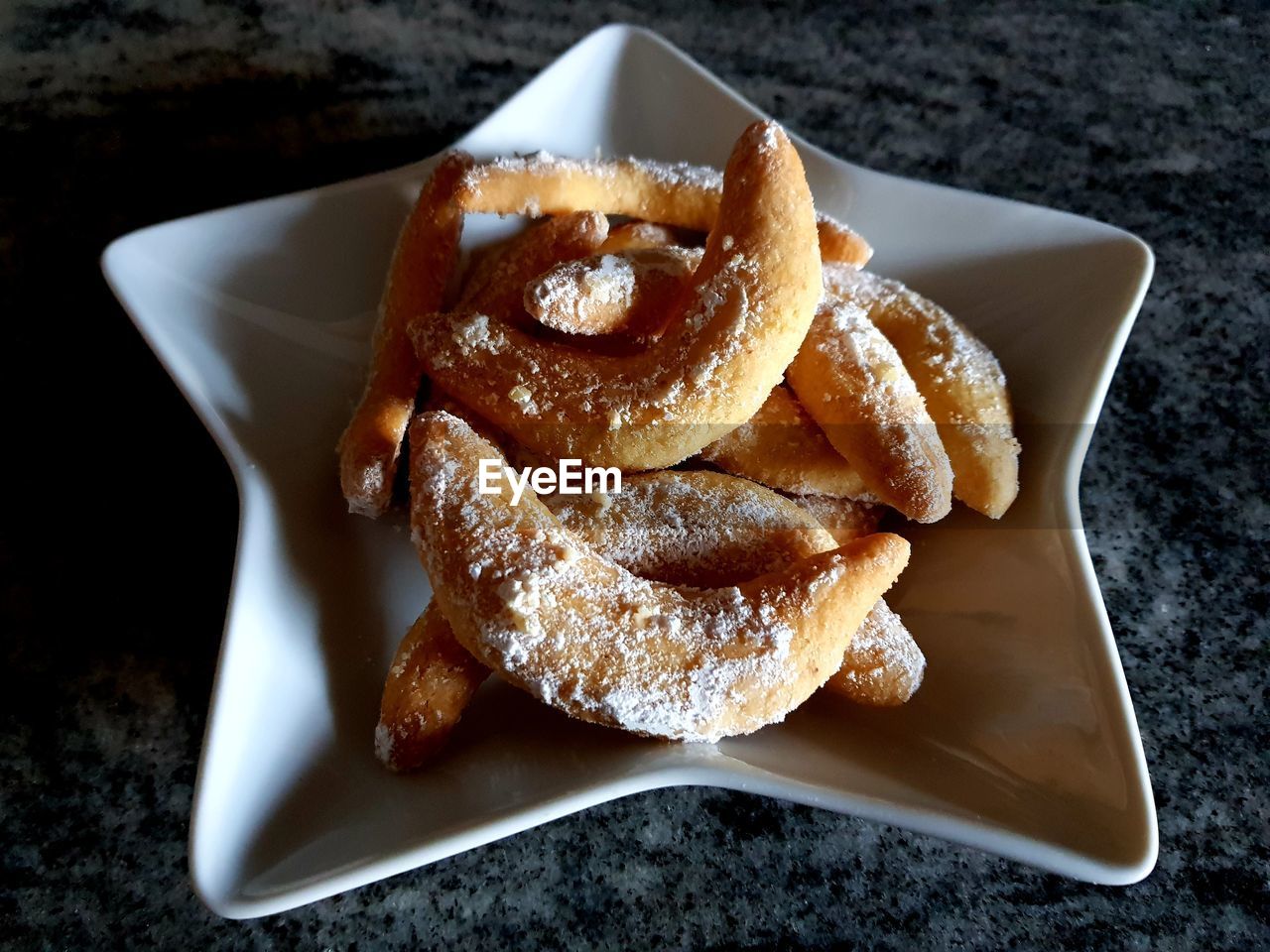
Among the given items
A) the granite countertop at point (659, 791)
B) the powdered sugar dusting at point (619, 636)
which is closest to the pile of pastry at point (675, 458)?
the powdered sugar dusting at point (619, 636)

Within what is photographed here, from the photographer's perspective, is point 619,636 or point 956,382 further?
point 956,382

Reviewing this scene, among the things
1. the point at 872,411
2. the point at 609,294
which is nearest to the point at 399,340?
the point at 609,294

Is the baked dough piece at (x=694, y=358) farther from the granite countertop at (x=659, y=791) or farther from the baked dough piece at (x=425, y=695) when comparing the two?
the granite countertop at (x=659, y=791)

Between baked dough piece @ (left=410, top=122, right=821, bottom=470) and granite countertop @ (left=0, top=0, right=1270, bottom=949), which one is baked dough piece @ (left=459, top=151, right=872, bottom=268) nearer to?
baked dough piece @ (left=410, top=122, right=821, bottom=470)

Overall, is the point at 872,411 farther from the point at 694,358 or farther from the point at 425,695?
the point at 425,695

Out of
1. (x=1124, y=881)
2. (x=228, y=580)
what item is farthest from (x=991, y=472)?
(x=228, y=580)

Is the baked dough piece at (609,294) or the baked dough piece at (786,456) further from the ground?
the baked dough piece at (609,294)

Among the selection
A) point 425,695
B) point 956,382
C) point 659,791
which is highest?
point 956,382

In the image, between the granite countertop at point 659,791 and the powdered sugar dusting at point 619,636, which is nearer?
the powdered sugar dusting at point 619,636
